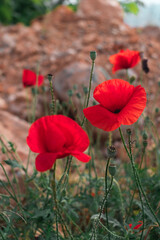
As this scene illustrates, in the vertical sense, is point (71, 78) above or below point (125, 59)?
below

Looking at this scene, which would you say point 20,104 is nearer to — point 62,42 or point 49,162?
point 62,42

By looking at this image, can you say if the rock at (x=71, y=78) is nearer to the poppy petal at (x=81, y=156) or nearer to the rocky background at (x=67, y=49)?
the rocky background at (x=67, y=49)

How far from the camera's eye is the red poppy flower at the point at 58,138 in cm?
71

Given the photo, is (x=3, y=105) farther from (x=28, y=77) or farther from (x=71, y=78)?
(x=28, y=77)

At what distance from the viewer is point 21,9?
24.1ft

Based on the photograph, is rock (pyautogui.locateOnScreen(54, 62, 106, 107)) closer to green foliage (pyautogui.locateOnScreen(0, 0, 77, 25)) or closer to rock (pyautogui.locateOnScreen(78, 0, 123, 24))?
rock (pyautogui.locateOnScreen(78, 0, 123, 24))

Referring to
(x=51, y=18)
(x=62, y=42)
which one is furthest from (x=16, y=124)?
(x=51, y=18)

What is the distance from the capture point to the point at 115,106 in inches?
34.1

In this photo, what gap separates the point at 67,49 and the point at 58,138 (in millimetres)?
3997

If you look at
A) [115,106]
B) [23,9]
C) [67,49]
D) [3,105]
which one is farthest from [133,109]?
[23,9]

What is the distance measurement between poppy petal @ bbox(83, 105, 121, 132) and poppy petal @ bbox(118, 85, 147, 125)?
20 mm

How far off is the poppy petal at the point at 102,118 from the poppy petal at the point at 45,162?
0.16m

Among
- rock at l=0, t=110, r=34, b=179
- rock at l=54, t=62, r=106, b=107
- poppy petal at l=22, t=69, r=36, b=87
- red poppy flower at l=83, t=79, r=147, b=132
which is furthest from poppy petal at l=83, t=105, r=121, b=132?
rock at l=54, t=62, r=106, b=107

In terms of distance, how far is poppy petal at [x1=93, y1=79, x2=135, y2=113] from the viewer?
0.84 m
